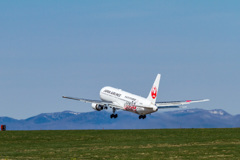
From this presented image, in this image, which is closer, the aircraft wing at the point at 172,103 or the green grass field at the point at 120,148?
the green grass field at the point at 120,148

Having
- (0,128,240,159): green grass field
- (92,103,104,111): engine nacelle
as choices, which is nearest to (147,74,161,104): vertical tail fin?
(92,103,104,111): engine nacelle

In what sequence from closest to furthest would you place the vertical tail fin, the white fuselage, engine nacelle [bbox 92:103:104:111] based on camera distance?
the white fuselage → the vertical tail fin → engine nacelle [bbox 92:103:104:111]

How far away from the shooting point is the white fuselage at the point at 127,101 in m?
124

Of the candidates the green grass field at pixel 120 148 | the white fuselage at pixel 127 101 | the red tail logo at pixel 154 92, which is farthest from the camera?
the red tail logo at pixel 154 92

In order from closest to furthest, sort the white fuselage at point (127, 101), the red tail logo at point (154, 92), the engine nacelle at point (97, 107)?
the white fuselage at point (127, 101) → the red tail logo at point (154, 92) → the engine nacelle at point (97, 107)

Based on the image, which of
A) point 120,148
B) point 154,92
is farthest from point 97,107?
point 120,148

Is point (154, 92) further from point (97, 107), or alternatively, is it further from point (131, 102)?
point (97, 107)

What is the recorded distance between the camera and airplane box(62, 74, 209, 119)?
125m

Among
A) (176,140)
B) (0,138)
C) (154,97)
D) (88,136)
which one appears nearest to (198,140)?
(176,140)

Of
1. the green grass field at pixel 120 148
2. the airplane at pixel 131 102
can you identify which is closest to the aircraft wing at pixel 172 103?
the airplane at pixel 131 102

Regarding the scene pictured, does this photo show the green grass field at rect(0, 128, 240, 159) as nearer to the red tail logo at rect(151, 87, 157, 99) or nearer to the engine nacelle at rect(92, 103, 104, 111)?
the red tail logo at rect(151, 87, 157, 99)

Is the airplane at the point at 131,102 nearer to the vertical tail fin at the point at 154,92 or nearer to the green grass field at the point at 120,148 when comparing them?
the vertical tail fin at the point at 154,92

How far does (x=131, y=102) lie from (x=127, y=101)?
5.40 feet

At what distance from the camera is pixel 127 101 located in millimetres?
129250
